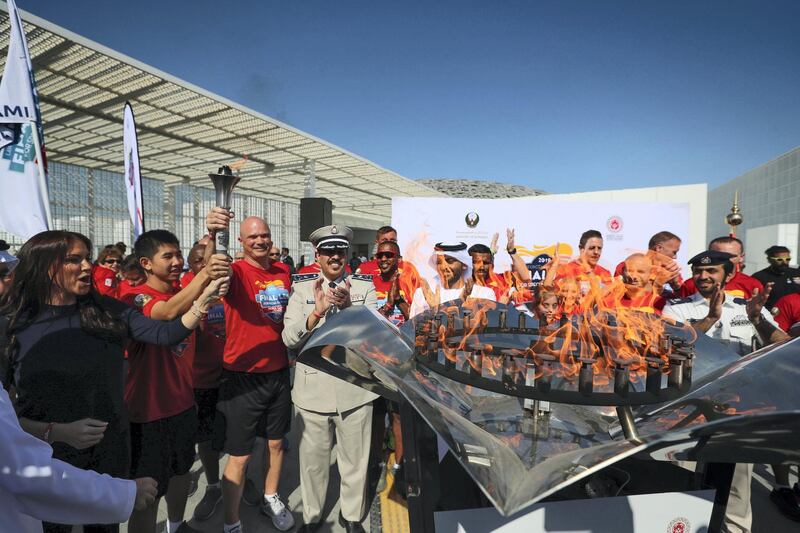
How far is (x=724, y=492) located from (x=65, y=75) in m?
11.4

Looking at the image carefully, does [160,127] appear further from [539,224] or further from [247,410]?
[247,410]

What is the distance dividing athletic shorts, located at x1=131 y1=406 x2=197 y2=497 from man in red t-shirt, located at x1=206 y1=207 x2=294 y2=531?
1.24ft

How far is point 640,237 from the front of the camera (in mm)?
6551

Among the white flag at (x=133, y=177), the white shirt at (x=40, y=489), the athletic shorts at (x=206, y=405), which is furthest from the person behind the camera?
the white flag at (x=133, y=177)

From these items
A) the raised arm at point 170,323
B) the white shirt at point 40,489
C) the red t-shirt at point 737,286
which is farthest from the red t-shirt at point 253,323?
the red t-shirt at point 737,286

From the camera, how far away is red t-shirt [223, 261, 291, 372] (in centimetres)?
301

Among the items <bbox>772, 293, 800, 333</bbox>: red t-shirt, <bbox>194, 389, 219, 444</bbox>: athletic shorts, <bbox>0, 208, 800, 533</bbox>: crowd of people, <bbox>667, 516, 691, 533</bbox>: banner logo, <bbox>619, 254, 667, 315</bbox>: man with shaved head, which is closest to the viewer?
<bbox>667, 516, 691, 533</bbox>: banner logo

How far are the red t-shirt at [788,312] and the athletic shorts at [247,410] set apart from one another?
14.2 feet

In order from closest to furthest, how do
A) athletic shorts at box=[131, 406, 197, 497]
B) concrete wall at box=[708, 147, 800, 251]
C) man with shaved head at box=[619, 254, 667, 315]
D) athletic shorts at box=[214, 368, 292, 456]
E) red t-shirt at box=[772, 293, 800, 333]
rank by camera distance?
athletic shorts at box=[131, 406, 197, 497], man with shaved head at box=[619, 254, 667, 315], athletic shorts at box=[214, 368, 292, 456], red t-shirt at box=[772, 293, 800, 333], concrete wall at box=[708, 147, 800, 251]

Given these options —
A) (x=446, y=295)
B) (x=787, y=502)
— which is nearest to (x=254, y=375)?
(x=446, y=295)

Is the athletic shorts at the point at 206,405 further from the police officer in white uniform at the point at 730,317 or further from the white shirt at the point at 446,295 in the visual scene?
the police officer in white uniform at the point at 730,317

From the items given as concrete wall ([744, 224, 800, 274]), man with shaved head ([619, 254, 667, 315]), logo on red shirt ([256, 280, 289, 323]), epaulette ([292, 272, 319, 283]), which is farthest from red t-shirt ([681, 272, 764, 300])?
concrete wall ([744, 224, 800, 274])

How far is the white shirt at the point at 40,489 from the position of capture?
42.3 inches

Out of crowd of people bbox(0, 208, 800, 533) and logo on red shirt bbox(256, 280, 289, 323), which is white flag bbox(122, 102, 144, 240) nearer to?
crowd of people bbox(0, 208, 800, 533)
